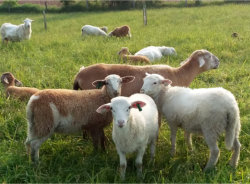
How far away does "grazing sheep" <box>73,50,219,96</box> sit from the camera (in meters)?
4.46

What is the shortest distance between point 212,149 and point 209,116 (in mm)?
396

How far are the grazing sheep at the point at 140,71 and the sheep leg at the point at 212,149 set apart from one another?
5.35ft

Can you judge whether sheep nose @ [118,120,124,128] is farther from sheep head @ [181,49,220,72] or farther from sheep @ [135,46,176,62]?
sheep @ [135,46,176,62]

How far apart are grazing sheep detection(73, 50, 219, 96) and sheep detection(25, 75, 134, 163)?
1.79 ft

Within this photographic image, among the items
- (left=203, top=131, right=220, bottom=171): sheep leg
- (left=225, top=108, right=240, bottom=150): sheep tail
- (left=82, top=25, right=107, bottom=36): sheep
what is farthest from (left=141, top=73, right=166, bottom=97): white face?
(left=82, top=25, right=107, bottom=36): sheep

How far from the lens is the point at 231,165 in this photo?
322cm

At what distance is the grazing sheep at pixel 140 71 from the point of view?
4465mm

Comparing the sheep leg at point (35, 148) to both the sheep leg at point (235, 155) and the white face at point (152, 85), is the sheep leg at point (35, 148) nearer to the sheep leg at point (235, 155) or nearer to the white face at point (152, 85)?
the white face at point (152, 85)

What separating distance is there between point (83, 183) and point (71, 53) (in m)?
5.62

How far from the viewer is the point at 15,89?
4898mm

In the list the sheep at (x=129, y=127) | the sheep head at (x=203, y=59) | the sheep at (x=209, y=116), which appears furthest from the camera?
the sheep head at (x=203, y=59)


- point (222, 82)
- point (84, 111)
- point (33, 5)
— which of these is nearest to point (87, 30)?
point (222, 82)

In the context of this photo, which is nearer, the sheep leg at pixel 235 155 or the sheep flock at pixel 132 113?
the sheep flock at pixel 132 113

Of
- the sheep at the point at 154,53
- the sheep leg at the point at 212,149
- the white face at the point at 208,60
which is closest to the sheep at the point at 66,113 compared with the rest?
the sheep leg at the point at 212,149
